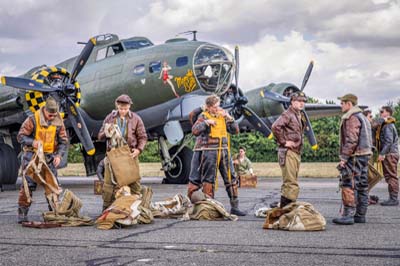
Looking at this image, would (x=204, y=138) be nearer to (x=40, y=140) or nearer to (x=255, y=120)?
(x=40, y=140)

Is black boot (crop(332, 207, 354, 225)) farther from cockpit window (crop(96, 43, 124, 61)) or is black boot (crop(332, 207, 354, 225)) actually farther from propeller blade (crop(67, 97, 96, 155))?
cockpit window (crop(96, 43, 124, 61))

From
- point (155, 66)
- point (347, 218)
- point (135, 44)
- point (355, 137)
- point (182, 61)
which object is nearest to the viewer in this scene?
point (347, 218)

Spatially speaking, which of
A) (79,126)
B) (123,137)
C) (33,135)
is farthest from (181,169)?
(33,135)

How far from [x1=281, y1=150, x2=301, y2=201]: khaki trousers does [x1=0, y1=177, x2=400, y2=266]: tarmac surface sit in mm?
615

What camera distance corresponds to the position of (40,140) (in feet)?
28.1

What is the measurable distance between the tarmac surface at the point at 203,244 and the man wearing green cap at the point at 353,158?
278 mm

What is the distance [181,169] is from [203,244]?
39.2 ft

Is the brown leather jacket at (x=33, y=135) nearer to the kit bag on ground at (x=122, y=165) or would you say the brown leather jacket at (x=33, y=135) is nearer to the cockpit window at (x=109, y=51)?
the kit bag on ground at (x=122, y=165)

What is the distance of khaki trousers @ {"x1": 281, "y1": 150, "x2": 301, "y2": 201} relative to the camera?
830cm

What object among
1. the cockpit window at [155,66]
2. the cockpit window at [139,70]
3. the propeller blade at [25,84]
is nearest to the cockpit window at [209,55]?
the cockpit window at [155,66]

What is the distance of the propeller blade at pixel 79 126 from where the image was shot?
46.5 ft

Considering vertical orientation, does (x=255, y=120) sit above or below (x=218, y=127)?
above

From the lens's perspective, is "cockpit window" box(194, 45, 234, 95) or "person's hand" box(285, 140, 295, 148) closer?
"person's hand" box(285, 140, 295, 148)

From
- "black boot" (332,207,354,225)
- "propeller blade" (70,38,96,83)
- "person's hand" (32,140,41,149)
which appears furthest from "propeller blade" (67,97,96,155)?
"black boot" (332,207,354,225)
